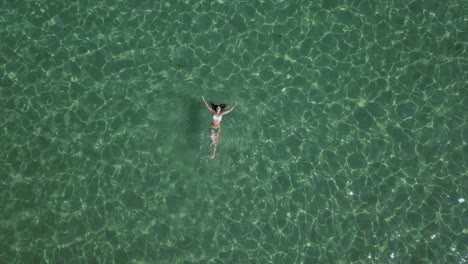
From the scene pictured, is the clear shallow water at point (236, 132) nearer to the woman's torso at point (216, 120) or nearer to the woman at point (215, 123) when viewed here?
the woman at point (215, 123)

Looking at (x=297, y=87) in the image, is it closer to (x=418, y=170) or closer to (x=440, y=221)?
(x=418, y=170)

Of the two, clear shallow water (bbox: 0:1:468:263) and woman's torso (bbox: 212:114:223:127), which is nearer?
clear shallow water (bbox: 0:1:468:263)

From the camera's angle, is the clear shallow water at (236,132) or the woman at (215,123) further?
the woman at (215,123)

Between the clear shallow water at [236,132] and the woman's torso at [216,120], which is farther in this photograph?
the woman's torso at [216,120]

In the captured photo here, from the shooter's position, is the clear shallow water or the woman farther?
the woman

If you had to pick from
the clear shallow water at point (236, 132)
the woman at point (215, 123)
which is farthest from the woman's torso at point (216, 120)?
the clear shallow water at point (236, 132)

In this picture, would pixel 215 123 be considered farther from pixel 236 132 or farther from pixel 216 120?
pixel 236 132

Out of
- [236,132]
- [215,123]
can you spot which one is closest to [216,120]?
[215,123]

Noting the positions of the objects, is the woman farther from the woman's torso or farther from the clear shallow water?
the clear shallow water

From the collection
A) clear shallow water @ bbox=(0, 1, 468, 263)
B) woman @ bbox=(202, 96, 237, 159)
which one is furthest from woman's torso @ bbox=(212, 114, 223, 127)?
clear shallow water @ bbox=(0, 1, 468, 263)
